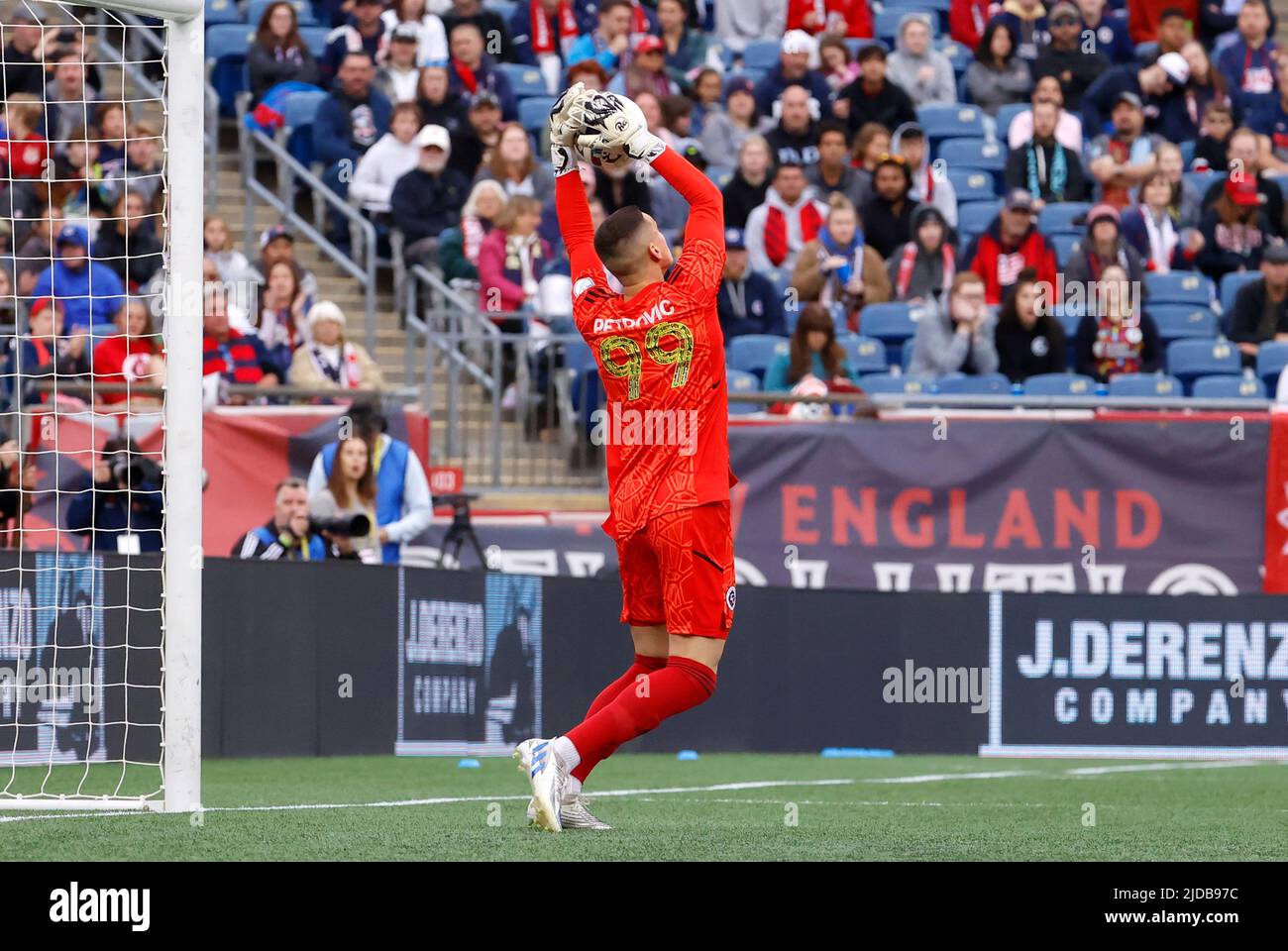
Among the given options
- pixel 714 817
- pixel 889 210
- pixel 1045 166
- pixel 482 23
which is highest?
pixel 482 23

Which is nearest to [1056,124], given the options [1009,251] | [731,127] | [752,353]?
[1009,251]

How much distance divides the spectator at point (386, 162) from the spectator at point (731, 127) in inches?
106

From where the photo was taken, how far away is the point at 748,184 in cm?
1762

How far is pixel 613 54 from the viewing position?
62.1ft

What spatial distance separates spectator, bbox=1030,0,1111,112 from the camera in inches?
804

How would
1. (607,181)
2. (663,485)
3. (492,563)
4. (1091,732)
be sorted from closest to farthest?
(663,485), (1091,732), (492,563), (607,181)

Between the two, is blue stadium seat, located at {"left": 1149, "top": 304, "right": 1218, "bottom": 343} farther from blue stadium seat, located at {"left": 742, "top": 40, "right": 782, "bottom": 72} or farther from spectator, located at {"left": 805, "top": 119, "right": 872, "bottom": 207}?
blue stadium seat, located at {"left": 742, "top": 40, "right": 782, "bottom": 72}

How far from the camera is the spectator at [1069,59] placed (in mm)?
20422

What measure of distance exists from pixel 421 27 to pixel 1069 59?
639 centimetres

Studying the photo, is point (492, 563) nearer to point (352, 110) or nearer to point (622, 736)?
point (352, 110)

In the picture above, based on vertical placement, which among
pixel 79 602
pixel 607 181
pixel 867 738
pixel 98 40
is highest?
pixel 98 40

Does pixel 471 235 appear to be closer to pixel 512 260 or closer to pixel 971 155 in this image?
pixel 512 260

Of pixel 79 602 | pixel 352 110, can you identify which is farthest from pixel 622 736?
pixel 352 110
